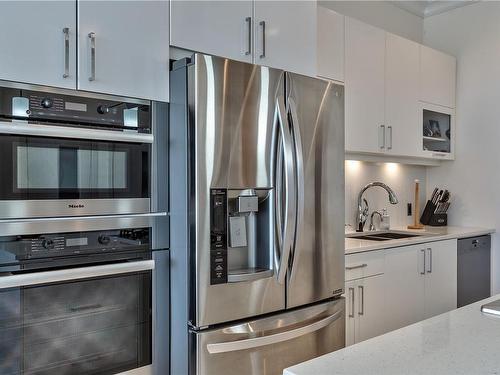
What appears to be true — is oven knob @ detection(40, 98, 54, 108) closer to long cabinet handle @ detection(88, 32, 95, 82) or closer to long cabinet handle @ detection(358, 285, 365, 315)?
long cabinet handle @ detection(88, 32, 95, 82)

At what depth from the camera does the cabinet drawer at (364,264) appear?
2.62m

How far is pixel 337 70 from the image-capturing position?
9.84 feet

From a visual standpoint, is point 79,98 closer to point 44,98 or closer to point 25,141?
point 44,98

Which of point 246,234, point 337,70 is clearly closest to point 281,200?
point 246,234

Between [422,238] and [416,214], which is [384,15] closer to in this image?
[416,214]

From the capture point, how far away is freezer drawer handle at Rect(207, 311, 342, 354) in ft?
5.89

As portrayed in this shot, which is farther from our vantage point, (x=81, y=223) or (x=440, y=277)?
(x=440, y=277)

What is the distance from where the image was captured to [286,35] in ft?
7.55

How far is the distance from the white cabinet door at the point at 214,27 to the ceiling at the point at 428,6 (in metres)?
2.38

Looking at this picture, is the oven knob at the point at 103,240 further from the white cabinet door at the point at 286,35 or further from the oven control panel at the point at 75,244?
the white cabinet door at the point at 286,35

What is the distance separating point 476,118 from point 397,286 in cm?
187

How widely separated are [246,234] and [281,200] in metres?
0.22

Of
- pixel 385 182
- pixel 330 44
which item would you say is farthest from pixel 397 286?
pixel 330 44

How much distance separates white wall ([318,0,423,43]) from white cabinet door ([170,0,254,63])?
1558mm
